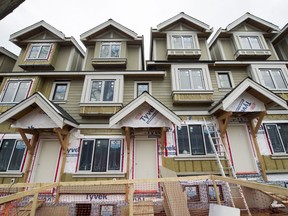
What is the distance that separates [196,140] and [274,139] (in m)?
3.79

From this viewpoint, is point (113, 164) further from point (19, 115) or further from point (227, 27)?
point (227, 27)

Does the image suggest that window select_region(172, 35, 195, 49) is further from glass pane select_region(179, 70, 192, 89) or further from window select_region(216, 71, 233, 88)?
window select_region(216, 71, 233, 88)

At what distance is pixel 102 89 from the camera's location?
904cm

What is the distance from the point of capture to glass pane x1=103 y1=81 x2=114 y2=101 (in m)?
8.81

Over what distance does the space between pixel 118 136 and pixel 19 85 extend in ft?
21.0

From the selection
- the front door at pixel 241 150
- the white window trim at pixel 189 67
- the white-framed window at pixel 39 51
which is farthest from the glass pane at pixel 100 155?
the white-framed window at pixel 39 51

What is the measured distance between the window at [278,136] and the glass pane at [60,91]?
1096 centimetres

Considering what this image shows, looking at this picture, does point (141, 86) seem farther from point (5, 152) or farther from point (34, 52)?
point (5, 152)

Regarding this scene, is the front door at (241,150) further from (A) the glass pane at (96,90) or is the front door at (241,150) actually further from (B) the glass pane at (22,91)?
(B) the glass pane at (22,91)

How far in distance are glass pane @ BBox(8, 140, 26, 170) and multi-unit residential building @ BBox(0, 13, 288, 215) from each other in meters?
0.05

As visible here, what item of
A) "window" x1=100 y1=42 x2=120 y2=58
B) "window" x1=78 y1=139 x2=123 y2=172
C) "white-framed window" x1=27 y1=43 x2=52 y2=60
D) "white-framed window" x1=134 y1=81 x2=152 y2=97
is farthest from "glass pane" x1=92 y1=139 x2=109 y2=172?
"white-framed window" x1=27 y1=43 x2=52 y2=60

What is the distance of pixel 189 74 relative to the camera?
30.6 feet

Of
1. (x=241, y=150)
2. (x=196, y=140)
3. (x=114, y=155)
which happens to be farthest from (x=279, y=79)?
(x=114, y=155)

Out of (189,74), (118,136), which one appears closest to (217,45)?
(189,74)
